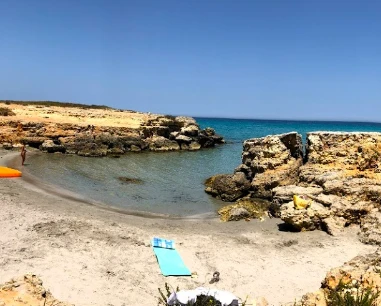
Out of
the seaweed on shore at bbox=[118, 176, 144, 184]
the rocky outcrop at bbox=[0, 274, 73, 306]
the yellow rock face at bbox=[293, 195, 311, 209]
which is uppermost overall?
the yellow rock face at bbox=[293, 195, 311, 209]

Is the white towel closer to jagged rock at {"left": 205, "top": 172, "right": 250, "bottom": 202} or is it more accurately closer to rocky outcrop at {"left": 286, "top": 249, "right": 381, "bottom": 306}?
rocky outcrop at {"left": 286, "top": 249, "right": 381, "bottom": 306}

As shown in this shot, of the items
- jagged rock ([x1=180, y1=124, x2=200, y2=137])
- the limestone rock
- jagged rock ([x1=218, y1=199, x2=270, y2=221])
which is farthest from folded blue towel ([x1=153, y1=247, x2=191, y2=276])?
jagged rock ([x1=180, y1=124, x2=200, y2=137])

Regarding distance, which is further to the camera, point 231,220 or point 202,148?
point 202,148

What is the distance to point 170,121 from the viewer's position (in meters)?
58.6

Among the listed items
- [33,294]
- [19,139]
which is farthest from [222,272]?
[19,139]

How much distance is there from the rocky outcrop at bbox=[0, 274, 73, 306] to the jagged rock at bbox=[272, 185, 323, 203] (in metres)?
14.3

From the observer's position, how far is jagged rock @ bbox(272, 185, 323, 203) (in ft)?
61.7

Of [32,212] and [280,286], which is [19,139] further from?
[280,286]

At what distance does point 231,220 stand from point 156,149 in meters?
31.7

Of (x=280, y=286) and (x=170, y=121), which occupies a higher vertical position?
(x=170, y=121)

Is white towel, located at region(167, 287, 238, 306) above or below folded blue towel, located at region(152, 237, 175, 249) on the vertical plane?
above

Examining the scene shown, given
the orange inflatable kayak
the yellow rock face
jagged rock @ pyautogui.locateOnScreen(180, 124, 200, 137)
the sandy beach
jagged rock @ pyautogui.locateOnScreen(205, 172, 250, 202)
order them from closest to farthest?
the sandy beach → the yellow rock face → jagged rock @ pyautogui.locateOnScreen(205, 172, 250, 202) → the orange inflatable kayak → jagged rock @ pyautogui.locateOnScreen(180, 124, 200, 137)

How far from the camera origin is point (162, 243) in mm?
13859

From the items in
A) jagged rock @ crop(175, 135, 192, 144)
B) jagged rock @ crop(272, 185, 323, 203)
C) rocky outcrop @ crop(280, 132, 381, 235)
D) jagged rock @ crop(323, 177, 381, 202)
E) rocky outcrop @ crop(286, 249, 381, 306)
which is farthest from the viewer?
jagged rock @ crop(175, 135, 192, 144)
